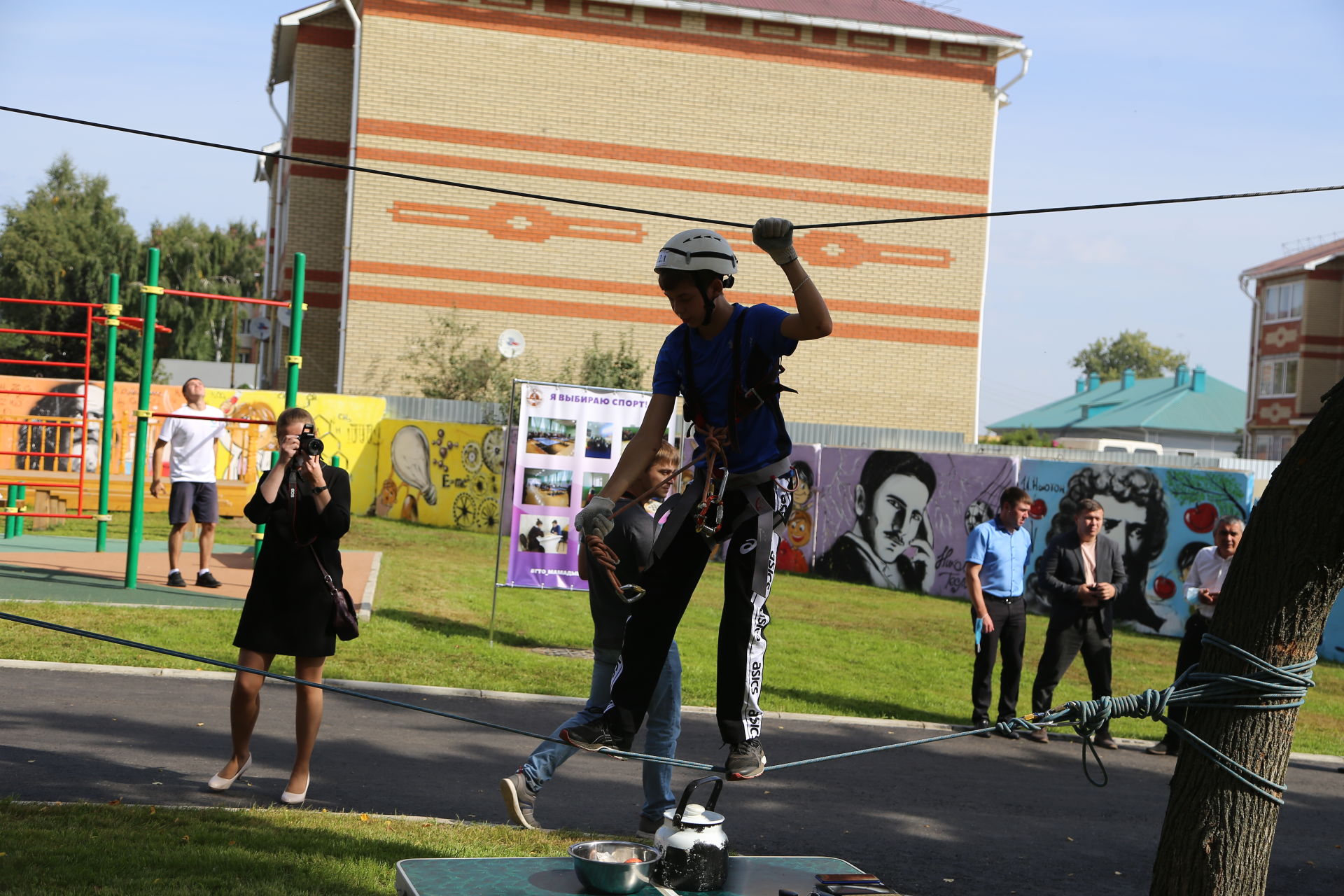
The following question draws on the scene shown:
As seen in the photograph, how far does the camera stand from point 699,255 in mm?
4527

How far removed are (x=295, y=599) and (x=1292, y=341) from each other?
58.7 meters

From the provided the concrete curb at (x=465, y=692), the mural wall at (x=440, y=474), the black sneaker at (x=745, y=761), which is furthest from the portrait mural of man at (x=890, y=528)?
the black sneaker at (x=745, y=761)

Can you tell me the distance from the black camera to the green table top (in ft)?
9.02

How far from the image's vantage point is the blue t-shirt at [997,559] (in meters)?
10.8

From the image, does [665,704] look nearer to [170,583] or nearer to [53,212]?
[170,583]

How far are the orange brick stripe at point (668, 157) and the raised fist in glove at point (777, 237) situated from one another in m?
28.1

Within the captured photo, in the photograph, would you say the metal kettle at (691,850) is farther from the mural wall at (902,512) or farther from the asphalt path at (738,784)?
the mural wall at (902,512)

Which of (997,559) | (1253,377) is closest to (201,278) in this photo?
(1253,377)

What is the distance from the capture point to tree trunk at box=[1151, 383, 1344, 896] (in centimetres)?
432

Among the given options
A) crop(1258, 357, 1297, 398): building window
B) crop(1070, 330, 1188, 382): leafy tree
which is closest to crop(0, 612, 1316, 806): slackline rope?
crop(1258, 357, 1297, 398): building window

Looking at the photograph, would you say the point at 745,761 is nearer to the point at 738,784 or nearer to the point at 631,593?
the point at 631,593

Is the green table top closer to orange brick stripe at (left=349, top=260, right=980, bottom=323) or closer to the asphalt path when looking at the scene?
the asphalt path

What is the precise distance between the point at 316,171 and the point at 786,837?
1170 inches

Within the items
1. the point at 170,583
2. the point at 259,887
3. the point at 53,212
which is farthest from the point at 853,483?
the point at 53,212
